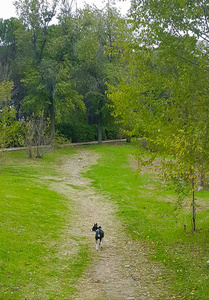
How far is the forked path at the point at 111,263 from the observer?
30.3 feet

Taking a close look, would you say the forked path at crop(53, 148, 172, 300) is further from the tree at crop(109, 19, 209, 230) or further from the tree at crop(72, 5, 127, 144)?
the tree at crop(72, 5, 127, 144)

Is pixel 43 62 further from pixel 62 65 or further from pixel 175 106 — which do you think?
pixel 175 106

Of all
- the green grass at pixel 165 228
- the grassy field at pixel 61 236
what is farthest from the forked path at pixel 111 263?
the green grass at pixel 165 228

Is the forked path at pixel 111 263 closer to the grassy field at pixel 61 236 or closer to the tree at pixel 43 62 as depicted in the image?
the grassy field at pixel 61 236

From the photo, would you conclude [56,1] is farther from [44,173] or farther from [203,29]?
[203,29]

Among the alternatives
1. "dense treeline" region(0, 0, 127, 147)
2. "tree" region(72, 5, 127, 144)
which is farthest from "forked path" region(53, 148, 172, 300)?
"tree" region(72, 5, 127, 144)

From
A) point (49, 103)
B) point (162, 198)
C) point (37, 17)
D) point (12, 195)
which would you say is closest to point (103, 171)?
point (162, 198)

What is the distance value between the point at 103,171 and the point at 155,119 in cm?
1966

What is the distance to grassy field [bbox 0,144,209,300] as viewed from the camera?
938 cm

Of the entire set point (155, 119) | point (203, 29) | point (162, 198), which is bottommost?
point (162, 198)

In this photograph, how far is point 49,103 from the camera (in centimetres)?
4281

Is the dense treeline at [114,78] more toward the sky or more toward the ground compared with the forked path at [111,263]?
more toward the sky

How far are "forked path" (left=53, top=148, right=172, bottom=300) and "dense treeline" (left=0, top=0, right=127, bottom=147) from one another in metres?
20.0

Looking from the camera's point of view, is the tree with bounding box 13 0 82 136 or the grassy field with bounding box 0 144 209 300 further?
the tree with bounding box 13 0 82 136
